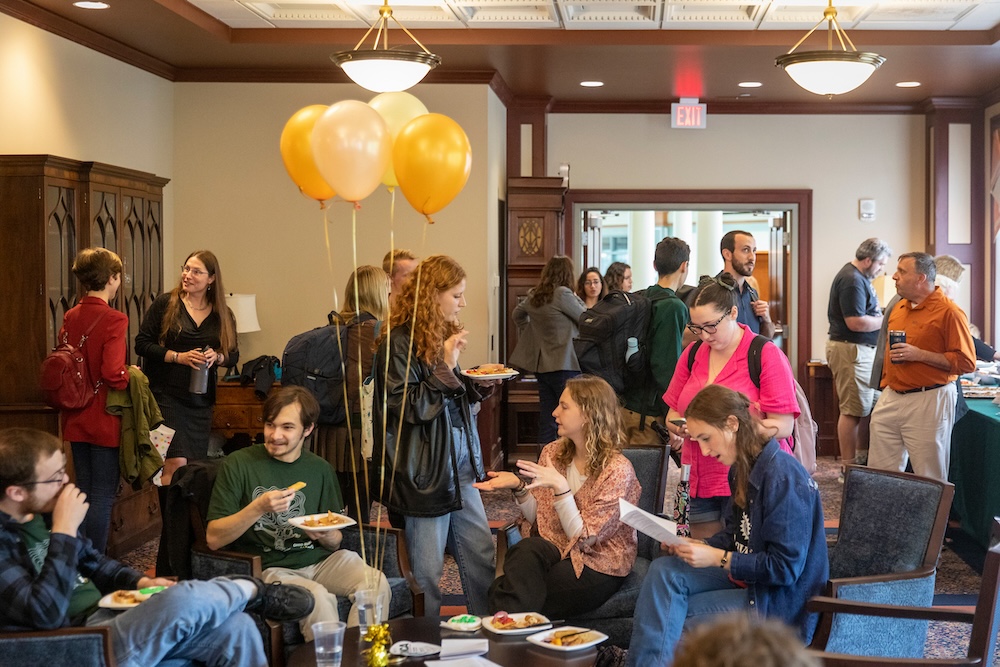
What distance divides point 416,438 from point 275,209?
4322mm

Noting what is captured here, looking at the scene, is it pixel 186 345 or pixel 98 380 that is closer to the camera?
pixel 98 380

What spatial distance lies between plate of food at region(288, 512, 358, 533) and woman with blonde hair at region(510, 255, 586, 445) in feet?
11.9

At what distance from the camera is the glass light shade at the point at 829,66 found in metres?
4.69

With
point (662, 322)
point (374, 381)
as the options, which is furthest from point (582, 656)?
point (662, 322)

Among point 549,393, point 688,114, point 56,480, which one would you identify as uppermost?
point 688,114

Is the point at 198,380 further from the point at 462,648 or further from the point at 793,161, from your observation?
the point at 793,161

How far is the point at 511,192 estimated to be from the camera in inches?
344

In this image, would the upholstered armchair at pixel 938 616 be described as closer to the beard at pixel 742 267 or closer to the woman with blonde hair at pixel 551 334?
the beard at pixel 742 267

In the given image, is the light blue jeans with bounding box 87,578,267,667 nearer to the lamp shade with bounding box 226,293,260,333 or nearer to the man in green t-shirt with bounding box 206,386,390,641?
the man in green t-shirt with bounding box 206,386,390,641

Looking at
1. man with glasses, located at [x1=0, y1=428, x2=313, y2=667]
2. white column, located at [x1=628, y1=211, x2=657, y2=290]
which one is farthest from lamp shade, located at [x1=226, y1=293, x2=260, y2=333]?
white column, located at [x1=628, y1=211, x2=657, y2=290]

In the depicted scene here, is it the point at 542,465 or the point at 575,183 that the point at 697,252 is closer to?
the point at 575,183

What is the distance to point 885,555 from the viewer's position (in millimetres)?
3455

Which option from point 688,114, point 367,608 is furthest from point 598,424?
point 688,114

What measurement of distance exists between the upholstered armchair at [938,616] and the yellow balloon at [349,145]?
1852mm
